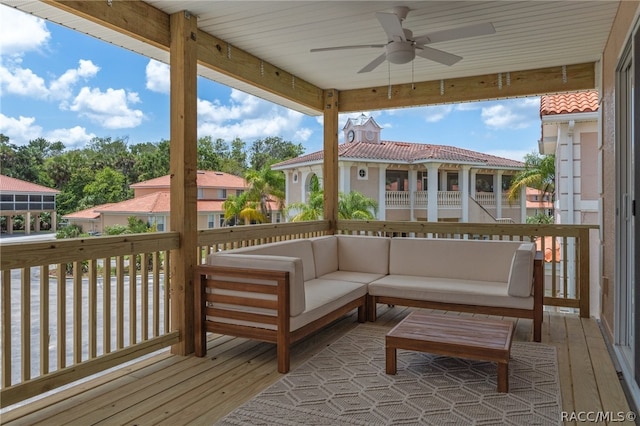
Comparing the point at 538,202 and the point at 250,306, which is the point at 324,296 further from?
the point at 538,202

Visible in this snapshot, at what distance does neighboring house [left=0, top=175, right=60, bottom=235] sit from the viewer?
9.70 ft

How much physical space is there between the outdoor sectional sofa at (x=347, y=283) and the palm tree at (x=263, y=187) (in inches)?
282

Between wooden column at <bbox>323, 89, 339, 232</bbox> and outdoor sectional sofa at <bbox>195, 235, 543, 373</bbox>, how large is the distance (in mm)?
1216

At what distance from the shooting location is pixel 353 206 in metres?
11.5

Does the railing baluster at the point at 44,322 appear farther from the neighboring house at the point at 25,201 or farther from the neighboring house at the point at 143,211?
the neighboring house at the point at 143,211

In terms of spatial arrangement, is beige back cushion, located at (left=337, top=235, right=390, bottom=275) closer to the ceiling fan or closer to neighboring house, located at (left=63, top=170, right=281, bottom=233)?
neighboring house, located at (left=63, top=170, right=281, bottom=233)

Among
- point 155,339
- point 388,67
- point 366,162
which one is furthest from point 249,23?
point 366,162

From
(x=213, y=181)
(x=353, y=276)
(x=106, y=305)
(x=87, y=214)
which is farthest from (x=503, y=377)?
(x=213, y=181)

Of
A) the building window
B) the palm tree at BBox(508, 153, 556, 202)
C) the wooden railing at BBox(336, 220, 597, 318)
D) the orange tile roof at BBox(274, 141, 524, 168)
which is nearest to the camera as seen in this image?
the building window

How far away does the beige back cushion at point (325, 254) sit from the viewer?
186 inches

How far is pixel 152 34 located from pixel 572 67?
4.38 m

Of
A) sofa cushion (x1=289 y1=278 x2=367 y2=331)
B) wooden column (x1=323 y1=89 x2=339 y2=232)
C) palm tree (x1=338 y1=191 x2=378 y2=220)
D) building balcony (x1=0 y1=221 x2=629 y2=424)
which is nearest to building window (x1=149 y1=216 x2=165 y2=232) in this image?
building balcony (x1=0 y1=221 x2=629 y2=424)

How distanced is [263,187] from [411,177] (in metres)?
4.63

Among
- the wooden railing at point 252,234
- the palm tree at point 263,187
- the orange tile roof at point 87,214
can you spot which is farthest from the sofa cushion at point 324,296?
the palm tree at point 263,187
